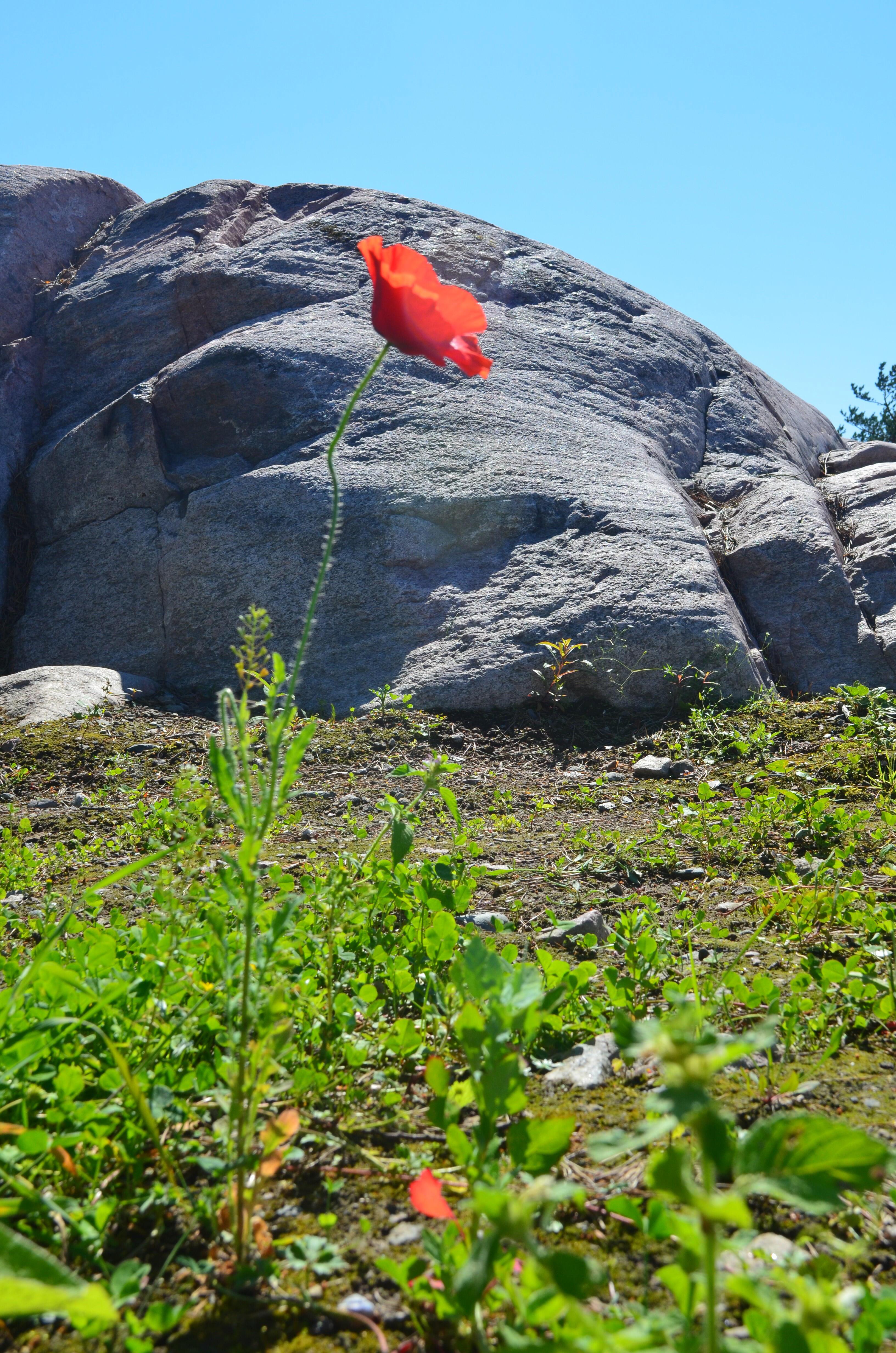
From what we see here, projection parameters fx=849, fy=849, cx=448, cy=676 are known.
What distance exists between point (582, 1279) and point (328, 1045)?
941mm

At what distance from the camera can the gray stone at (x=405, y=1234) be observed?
1.13 m

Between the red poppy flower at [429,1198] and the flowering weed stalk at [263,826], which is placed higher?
the flowering weed stalk at [263,826]

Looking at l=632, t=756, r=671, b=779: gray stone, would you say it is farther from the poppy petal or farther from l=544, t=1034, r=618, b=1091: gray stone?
the poppy petal

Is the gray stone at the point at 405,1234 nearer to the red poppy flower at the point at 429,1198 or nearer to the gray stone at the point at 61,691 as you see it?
the red poppy flower at the point at 429,1198

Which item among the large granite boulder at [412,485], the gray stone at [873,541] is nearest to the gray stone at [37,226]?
the large granite boulder at [412,485]

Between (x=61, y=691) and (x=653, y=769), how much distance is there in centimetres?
350

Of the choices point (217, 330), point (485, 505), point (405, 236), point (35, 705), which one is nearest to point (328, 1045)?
point (35, 705)

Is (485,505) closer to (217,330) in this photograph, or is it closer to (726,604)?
(726,604)

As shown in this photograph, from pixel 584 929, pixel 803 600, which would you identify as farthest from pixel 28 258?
pixel 584 929

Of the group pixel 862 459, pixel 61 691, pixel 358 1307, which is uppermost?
pixel 862 459

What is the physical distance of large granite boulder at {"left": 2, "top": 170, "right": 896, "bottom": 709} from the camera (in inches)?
211

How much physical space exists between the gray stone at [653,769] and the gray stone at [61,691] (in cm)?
318

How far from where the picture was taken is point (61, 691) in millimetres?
5137

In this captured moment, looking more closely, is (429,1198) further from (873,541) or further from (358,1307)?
(873,541)
